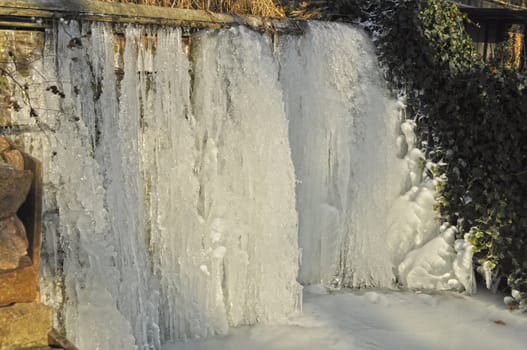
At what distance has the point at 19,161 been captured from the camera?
2.30 meters

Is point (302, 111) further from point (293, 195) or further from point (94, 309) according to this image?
point (94, 309)

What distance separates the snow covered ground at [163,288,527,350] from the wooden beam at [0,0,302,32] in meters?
2.15

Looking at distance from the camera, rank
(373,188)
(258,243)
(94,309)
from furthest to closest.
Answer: (373,188), (258,243), (94,309)

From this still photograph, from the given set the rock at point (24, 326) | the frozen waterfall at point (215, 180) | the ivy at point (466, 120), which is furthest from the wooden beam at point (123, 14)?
the rock at point (24, 326)

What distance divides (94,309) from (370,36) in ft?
11.4

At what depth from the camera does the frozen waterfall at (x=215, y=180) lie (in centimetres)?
350

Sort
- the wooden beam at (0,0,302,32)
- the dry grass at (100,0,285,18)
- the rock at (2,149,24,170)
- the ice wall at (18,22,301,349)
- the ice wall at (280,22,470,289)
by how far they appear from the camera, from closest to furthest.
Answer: the rock at (2,149,24,170), the wooden beam at (0,0,302,32), the ice wall at (18,22,301,349), the dry grass at (100,0,285,18), the ice wall at (280,22,470,289)

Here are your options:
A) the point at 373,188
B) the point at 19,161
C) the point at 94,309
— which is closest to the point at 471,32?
the point at 373,188

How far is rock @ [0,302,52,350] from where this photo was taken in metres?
2.04

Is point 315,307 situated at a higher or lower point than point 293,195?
lower

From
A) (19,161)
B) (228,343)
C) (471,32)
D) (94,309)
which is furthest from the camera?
(471,32)

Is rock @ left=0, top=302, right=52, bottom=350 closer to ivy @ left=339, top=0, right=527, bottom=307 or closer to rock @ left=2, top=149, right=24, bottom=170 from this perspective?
rock @ left=2, top=149, right=24, bottom=170

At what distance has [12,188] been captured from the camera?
6.79ft

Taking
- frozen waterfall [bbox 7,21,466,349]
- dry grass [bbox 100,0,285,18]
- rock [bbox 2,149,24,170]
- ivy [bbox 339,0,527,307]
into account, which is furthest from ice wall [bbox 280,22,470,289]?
rock [bbox 2,149,24,170]
